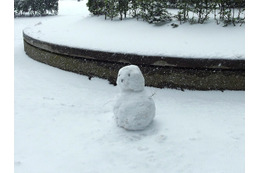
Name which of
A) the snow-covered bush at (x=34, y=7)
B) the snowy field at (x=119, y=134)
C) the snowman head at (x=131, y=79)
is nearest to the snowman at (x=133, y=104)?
the snowman head at (x=131, y=79)

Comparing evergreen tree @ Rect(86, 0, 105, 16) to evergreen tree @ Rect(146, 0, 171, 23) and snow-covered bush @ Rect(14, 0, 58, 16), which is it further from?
snow-covered bush @ Rect(14, 0, 58, 16)

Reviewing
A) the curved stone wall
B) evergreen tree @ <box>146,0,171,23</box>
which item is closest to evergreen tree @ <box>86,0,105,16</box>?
evergreen tree @ <box>146,0,171,23</box>

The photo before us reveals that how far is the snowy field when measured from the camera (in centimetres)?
312

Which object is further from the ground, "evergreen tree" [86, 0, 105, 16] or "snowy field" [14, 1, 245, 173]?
"evergreen tree" [86, 0, 105, 16]

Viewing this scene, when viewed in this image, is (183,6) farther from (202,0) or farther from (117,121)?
(117,121)

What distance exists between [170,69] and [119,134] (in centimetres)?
184

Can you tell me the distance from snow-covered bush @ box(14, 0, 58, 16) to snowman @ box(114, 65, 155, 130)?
52.3 feet

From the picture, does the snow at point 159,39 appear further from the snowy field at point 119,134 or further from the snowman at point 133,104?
the snowman at point 133,104

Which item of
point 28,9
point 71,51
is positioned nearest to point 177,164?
point 71,51

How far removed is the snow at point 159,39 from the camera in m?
4.97

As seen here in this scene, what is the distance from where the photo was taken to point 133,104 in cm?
368

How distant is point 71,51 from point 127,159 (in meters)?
3.46

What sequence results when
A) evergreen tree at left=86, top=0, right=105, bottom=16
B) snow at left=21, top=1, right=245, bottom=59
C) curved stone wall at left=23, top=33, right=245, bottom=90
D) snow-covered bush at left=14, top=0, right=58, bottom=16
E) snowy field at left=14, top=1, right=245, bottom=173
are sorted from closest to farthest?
snowy field at left=14, top=1, right=245, bottom=173, curved stone wall at left=23, top=33, right=245, bottom=90, snow at left=21, top=1, right=245, bottom=59, evergreen tree at left=86, top=0, right=105, bottom=16, snow-covered bush at left=14, top=0, right=58, bottom=16

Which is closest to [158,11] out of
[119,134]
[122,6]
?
[122,6]
